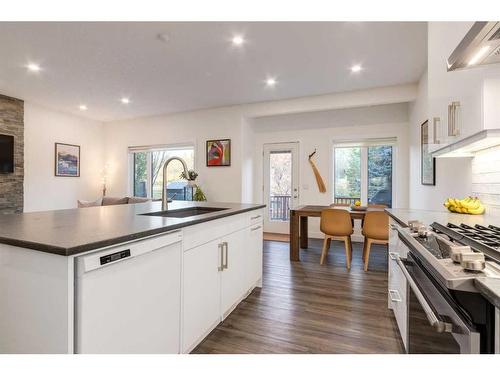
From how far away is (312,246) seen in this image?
466 cm

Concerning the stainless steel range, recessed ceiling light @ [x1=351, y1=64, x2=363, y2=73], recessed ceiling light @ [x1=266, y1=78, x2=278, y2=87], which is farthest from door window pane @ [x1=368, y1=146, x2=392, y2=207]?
the stainless steel range

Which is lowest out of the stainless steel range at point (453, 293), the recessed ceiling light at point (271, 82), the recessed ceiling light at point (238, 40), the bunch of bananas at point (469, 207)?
the stainless steel range at point (453, 293)

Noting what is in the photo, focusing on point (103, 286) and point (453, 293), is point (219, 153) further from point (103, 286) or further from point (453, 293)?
point (453, 293)

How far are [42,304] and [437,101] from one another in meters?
2.54

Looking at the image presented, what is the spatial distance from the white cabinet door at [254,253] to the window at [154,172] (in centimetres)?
368

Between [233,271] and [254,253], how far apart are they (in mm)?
461

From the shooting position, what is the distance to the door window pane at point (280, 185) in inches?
224

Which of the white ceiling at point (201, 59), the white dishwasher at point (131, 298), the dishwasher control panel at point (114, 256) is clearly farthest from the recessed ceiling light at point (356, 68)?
the dishwasher control panel at point (114, 256)

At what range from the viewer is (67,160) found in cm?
557

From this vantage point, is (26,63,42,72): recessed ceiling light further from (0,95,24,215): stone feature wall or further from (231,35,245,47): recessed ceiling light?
(231,35,245,47): recessed ceiling light

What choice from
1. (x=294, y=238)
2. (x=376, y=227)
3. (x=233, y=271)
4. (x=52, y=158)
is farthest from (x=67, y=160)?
(x=376, y=227)

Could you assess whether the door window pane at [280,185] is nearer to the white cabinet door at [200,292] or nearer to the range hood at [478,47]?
the white cabinet door at [200,292]

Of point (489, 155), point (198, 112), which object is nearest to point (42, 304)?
point (489, 155)

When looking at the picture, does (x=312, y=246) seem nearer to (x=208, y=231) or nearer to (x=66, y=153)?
(x=208, y=231)
